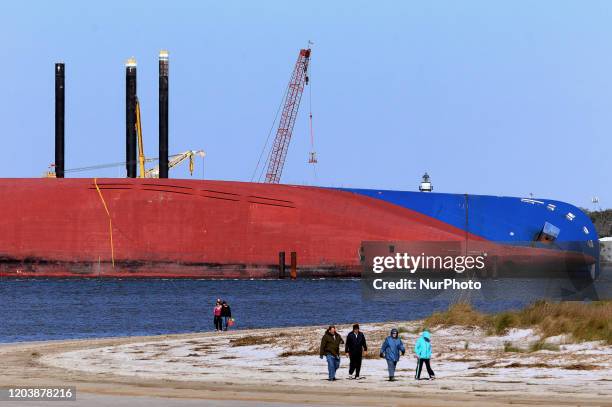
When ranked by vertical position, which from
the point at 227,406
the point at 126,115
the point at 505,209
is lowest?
the point at 227,406

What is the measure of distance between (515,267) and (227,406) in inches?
3155

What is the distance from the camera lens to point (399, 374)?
2833 centimetres

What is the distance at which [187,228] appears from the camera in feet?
308

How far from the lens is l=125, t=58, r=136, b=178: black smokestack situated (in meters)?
101

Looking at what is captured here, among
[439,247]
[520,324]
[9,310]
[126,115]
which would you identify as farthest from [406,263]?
[520,324]

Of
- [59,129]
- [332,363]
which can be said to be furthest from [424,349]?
[59,129]

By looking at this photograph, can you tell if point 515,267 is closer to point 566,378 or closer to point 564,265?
point 564,265

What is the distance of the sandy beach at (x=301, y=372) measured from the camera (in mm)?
24278

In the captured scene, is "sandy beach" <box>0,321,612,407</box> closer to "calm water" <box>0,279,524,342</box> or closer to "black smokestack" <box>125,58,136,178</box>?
"calm water" <box>0,279,524,342</box>

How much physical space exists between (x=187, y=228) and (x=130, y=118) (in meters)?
12.1

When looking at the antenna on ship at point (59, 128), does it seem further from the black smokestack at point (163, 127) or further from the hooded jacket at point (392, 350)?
the hooded jacket at point (392, 350)

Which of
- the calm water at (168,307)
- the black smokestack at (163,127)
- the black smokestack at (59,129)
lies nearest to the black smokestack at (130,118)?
the black smokestack at (163,127)

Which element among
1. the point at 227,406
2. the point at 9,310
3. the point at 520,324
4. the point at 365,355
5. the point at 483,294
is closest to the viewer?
the point at 227,406

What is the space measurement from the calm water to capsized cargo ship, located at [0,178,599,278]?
199 centimetres
